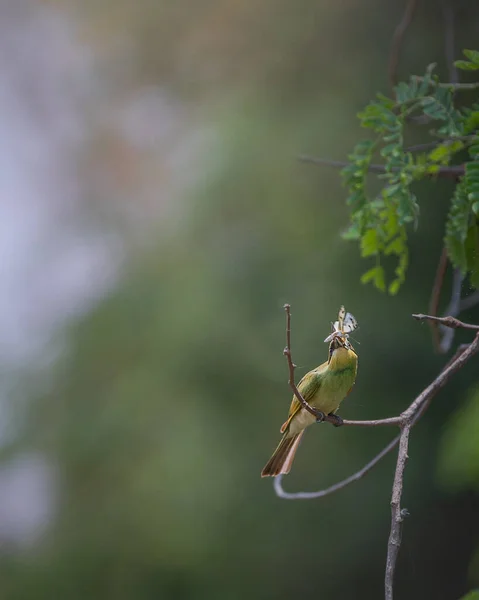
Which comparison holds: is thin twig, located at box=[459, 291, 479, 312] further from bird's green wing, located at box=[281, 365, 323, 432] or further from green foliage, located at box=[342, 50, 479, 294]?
bird's green wing, located at box=[281, 365, 323, 432]

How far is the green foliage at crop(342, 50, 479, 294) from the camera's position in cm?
59

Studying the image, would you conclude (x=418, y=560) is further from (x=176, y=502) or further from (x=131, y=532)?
(x=131, y=532)

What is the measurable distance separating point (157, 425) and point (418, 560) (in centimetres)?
54

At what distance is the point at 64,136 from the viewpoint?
64.7 inches

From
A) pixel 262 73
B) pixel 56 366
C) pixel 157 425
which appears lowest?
pixel 157 425

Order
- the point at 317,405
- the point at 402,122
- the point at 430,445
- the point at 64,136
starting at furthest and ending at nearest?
the point at 64,136 → the point at 430,445 → the point at 402,122 → the point at 317,405

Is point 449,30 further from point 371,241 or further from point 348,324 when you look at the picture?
point 348,324

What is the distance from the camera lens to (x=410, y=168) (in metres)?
0.62

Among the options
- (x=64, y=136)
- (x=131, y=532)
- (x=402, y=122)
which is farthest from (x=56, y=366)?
(x=402, y=122)

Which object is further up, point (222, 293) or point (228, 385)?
point (222, 293)

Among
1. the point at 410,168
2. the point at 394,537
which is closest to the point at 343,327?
the point at 394,537

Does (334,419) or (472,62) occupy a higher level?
(472,62)

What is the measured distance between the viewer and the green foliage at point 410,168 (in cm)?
59

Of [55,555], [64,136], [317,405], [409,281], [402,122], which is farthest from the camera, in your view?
[64,136]
